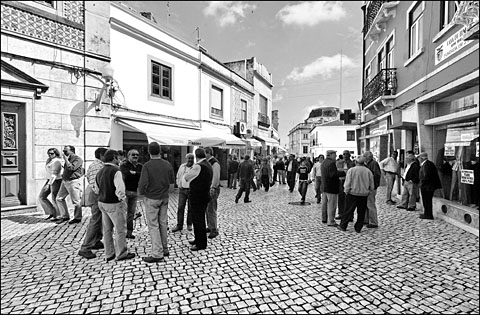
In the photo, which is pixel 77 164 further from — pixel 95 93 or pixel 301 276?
pixel 301 276

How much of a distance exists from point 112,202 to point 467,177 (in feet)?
24.5

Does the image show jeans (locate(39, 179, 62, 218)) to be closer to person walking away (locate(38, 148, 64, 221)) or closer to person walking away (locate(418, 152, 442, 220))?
person walking away (locate(38, 148, 64, 221))

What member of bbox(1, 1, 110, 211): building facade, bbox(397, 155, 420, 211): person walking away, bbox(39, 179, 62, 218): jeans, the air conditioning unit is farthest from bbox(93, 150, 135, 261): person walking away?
the air conditioning unit

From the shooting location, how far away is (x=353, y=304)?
3.01m

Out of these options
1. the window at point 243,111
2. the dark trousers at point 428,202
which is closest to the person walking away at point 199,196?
the dark trousers at point 428,202

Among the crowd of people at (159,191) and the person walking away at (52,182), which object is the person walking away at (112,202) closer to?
the crowd of people at (159,191)

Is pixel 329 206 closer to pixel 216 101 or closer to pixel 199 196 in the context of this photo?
pixel 199 196

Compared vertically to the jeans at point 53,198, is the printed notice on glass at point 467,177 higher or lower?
higher

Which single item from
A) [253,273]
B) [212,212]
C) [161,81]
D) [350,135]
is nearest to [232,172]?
[161,81]

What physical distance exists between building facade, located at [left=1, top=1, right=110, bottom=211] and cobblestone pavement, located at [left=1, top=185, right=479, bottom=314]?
116cm

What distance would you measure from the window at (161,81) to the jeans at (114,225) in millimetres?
7669

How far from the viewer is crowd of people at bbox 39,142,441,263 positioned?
4.17m

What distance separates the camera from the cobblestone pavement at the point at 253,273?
297 cm

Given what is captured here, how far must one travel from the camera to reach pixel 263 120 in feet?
77.8
